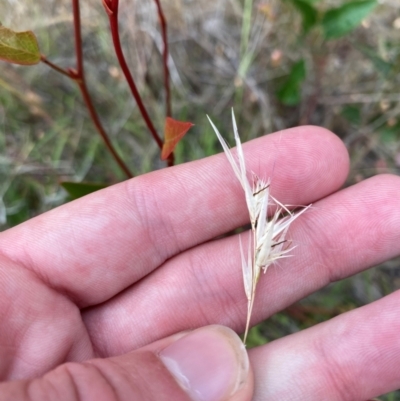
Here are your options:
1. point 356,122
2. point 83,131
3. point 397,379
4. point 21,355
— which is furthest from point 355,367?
point 83,131

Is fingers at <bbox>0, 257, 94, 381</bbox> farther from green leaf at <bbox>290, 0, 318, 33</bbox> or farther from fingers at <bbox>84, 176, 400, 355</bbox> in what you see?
green leaf at <bbox>290, 0, 318, 33</bbox>

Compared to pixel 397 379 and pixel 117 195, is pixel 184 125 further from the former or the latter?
pixel 397 379

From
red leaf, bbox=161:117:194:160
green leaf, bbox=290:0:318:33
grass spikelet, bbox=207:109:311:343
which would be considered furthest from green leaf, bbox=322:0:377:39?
red leaf, bbox=161:117:194:160

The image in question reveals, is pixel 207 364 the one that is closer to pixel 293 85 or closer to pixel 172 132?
pixel 172 132

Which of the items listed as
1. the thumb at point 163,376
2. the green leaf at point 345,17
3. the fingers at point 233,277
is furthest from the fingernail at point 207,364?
the green leaf at point 345,17

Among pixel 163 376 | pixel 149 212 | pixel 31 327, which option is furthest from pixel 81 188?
pixel 163 376

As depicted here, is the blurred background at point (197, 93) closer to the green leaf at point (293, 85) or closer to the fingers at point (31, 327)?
the green leaf at point (293, 85)
